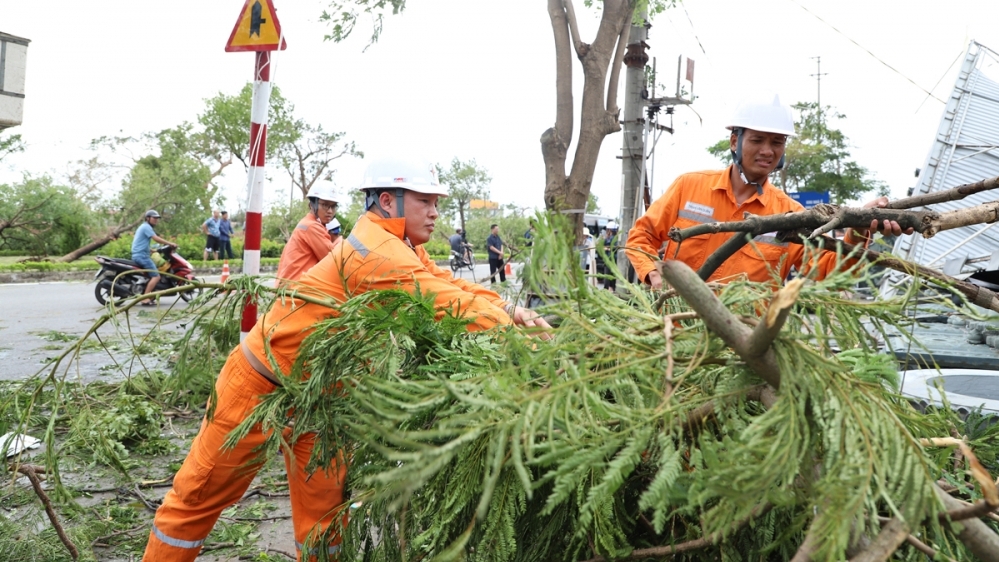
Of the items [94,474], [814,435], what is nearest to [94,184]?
[94,474]

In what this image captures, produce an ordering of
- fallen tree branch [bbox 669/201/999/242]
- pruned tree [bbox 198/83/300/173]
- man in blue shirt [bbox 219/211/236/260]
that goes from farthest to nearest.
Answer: pruned tree [bbox 198/83/300/173] → man in blue shirt [bbox 219/211/236/260] → fallen tree branch [bbox 669/201/999/242]

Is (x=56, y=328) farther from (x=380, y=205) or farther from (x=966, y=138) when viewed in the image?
(x=966, y=138)

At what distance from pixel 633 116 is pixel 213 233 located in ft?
56.5

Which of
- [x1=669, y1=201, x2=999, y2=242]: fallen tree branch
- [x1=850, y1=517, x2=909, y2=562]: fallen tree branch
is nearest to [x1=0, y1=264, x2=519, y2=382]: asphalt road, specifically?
[x1=669, y1=201, x2=999, y2=242]: fallen tree branch

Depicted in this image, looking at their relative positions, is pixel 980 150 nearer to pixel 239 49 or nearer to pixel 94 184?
pixel 239 49

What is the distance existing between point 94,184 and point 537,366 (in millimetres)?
34344

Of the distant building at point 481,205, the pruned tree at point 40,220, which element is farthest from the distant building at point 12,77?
the distant building at point 481,205

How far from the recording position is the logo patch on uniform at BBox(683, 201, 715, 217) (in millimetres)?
3705

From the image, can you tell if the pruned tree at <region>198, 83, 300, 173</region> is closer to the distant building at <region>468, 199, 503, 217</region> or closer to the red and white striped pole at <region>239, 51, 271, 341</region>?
the distant building at <region>468, 199, 503, 217</region>

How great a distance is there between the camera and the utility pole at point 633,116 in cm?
868

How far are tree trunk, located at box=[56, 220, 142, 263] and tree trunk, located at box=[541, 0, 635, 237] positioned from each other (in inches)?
788

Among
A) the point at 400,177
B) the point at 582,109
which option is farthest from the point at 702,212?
the point at 582,109

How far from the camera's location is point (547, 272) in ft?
3.98

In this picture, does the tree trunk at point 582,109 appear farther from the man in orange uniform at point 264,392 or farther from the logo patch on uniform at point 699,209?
the man in orange uniform at point 264,392
